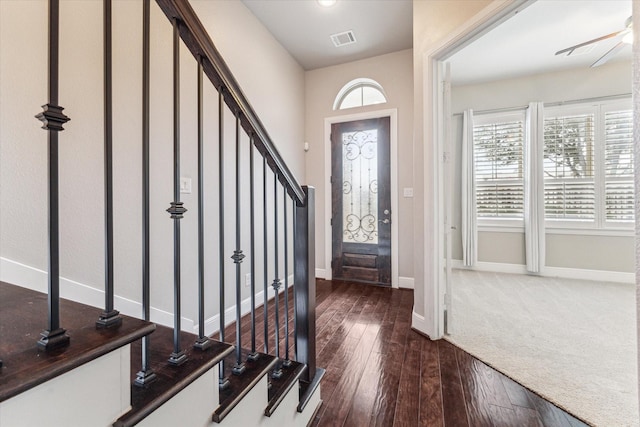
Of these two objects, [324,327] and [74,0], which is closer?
[74,0]

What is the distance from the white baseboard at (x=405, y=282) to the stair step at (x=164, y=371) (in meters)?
3.04

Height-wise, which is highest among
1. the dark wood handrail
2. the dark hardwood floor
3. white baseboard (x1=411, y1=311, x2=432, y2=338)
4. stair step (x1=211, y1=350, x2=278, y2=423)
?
the dark wood handrail

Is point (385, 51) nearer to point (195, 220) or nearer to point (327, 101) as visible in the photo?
point (327, 101)

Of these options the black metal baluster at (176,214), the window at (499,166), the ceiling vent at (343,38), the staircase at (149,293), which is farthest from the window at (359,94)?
the black metal baluster at (176,214)

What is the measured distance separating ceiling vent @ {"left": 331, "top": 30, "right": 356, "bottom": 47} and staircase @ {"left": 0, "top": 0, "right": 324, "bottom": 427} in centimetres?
183

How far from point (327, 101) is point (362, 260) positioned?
7.49 ft

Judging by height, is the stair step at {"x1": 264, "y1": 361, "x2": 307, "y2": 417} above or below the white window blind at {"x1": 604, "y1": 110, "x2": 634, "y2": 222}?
below

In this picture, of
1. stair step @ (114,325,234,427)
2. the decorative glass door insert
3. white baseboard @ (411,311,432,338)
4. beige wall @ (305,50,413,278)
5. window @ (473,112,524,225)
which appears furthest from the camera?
window @ (473,112,524,225)

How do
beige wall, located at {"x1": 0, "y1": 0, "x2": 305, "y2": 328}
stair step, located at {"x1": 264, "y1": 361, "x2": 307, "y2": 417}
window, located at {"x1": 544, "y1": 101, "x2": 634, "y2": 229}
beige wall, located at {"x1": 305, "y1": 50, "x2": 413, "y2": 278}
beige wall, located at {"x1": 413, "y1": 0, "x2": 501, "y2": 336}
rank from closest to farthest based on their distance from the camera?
stair step, located at {"x1": 264, "y1": 361, "x2": 307, "y2": 417} → beige wall, located at {"x1": 0, "y1": 0, "x2": 305, "y2": 328} → beige wall, located at {"x1": 413, "y1": 0, "x2": 501, "y2": 336} → beige wall, located at {"x1": 305, "y1": 50, "x2": 413, "y2": 278} → window, located at {"x1": 544, "y1": 101, "x2": 634, "y2": 229}

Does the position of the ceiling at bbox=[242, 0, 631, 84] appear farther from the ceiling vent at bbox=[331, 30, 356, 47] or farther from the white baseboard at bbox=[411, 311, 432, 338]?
the white baseboard at bbox=[411, 311, 432, 338]

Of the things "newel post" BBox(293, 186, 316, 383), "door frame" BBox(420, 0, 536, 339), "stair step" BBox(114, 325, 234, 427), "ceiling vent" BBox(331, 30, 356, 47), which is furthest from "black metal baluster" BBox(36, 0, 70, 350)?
"ceiling vent" BBox(331, 30, 356, 47)

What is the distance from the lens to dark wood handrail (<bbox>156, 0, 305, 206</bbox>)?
0.80 m

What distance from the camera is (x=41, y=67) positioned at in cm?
132

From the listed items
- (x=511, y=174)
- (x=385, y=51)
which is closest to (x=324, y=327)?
(x=385, y=51)
